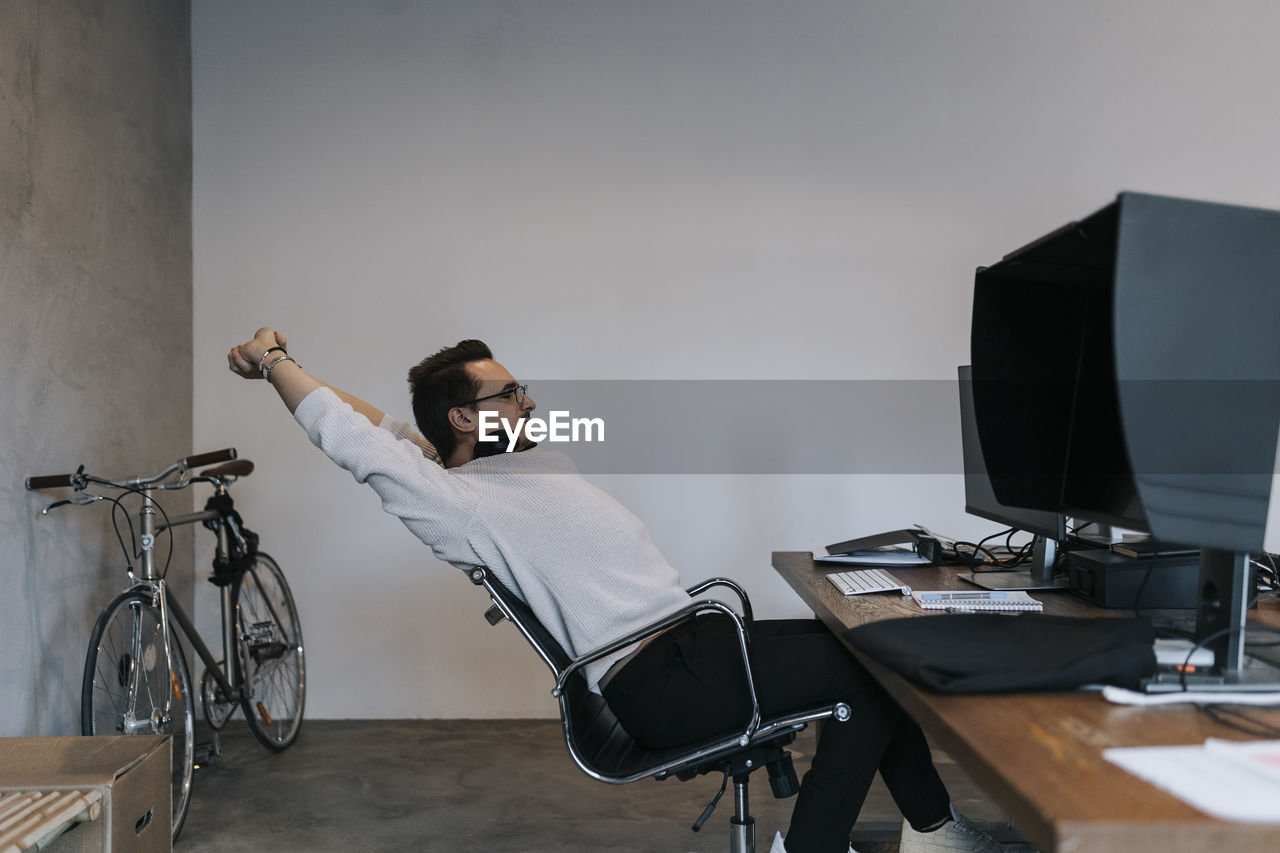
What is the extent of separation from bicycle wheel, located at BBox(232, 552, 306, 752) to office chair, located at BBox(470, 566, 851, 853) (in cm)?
176

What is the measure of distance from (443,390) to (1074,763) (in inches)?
56.9

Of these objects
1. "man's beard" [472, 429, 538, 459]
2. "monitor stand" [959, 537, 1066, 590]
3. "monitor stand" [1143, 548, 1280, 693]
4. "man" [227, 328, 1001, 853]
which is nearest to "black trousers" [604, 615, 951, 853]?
"man" [227, 328, 1001, 853]

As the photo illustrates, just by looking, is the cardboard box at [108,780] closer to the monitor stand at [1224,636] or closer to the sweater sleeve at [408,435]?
the sweater sleeve at [408,435]

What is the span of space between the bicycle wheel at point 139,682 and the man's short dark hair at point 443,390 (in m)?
1.14

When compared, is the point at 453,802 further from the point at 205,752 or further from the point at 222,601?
the point at 222,601

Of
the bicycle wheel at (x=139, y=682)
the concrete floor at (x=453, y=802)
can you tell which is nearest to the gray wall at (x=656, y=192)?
the concrete floor at (x=453, y=802)

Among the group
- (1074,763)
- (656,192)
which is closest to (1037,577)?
(1074,763)

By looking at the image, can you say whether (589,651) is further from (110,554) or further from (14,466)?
(110,554)

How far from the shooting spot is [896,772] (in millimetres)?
1809

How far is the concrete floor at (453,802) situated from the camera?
2.48 metres

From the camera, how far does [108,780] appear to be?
5.32 ft

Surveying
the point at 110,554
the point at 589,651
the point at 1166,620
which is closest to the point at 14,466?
the point at 110,554

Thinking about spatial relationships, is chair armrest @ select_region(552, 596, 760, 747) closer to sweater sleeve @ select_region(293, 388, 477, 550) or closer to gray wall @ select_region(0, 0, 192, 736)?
sweater sleeve @ select_region(293, 388, 477, 550)

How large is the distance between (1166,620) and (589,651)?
984 mm
